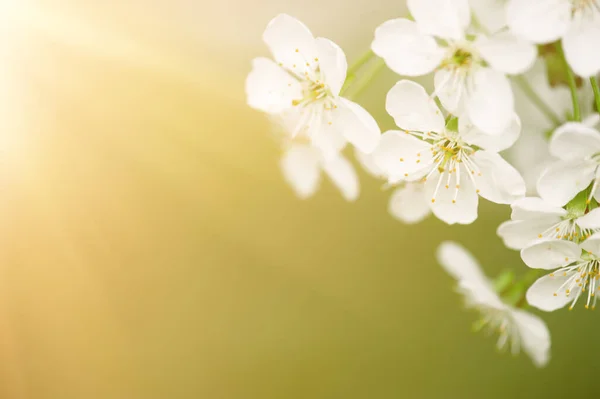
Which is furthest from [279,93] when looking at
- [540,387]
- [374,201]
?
[540,387]

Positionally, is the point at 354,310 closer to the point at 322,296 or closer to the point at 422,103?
the point at 322,296

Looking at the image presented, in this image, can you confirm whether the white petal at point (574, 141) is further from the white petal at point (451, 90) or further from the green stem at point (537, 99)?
the green stem at point (537, 99)

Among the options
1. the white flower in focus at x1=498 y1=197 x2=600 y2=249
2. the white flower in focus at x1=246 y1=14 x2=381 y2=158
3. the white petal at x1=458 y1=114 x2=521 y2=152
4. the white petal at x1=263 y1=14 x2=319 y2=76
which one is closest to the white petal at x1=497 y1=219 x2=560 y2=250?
the white flower in focus at x1=498 y1=197 x2=600 y2=249

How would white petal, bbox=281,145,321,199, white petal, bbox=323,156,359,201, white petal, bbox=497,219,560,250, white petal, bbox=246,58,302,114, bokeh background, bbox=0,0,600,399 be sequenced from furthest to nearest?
bokeh background, bbox=0,0,600,399 → white petal, bbox=281,145,321,199 → white petal, bbox=323,156,359,201 → white petal, bbox=246,58,302,114 → white petal, bbox=497,219,560,250

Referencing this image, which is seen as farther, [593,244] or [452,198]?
[452,198]

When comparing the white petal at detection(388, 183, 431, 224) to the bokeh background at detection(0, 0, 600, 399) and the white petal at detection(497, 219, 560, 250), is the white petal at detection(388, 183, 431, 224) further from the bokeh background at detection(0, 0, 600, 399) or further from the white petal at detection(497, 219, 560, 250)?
the bokeh background at detection(0, 0, 600, 399)

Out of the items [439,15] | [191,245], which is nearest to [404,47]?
[439,15]

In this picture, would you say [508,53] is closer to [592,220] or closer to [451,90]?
[451,90]
